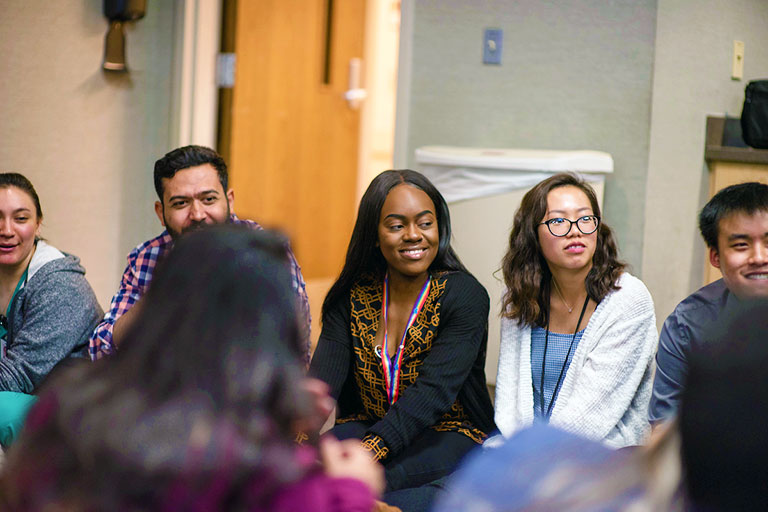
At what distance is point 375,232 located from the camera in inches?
82.0

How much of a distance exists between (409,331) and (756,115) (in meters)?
1.53

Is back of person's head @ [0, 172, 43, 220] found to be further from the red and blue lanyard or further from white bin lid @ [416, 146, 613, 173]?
white bin lid @ [416, 146, 613, 173]

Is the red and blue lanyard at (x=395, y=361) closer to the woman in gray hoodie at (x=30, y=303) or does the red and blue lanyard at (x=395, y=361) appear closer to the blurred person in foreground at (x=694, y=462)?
the woman in gray hoodie at (x=30, y=303)

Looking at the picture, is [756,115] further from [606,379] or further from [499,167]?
[606,379]

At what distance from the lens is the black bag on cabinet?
9.15 ft

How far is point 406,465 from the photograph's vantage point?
186 cm

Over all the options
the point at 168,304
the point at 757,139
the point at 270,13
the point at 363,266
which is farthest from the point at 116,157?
the point at 168,304

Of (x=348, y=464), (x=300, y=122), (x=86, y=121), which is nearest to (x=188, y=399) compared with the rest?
(x=348, y=464)

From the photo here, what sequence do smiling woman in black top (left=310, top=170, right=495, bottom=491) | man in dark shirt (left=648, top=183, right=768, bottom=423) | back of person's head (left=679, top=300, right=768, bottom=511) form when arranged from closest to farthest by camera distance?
back of person's head (left=679, top=300, right=768, bottom=511), man in dark shirt (left=648, top=183, right=768, bottom=423), smiling woman in black top (left=310, top=170, right=495, bottom=491)

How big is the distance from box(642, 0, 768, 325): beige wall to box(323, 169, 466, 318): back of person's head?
A: 1120 mm

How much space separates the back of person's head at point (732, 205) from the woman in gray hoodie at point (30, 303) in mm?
1533

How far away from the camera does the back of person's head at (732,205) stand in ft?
5.94

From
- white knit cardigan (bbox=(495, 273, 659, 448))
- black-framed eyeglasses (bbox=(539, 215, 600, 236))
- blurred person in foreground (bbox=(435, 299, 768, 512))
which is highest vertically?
black-framed eyeglasses (bbox=(539, 215, 600, 236))

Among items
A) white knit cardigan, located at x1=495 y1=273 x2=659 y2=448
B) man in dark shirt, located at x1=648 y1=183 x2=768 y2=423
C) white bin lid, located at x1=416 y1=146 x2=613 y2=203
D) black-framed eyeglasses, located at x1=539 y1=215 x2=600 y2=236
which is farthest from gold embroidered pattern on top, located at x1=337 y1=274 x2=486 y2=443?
white bin lid, located at x1=416 y1=146 x2=613 y2=203
